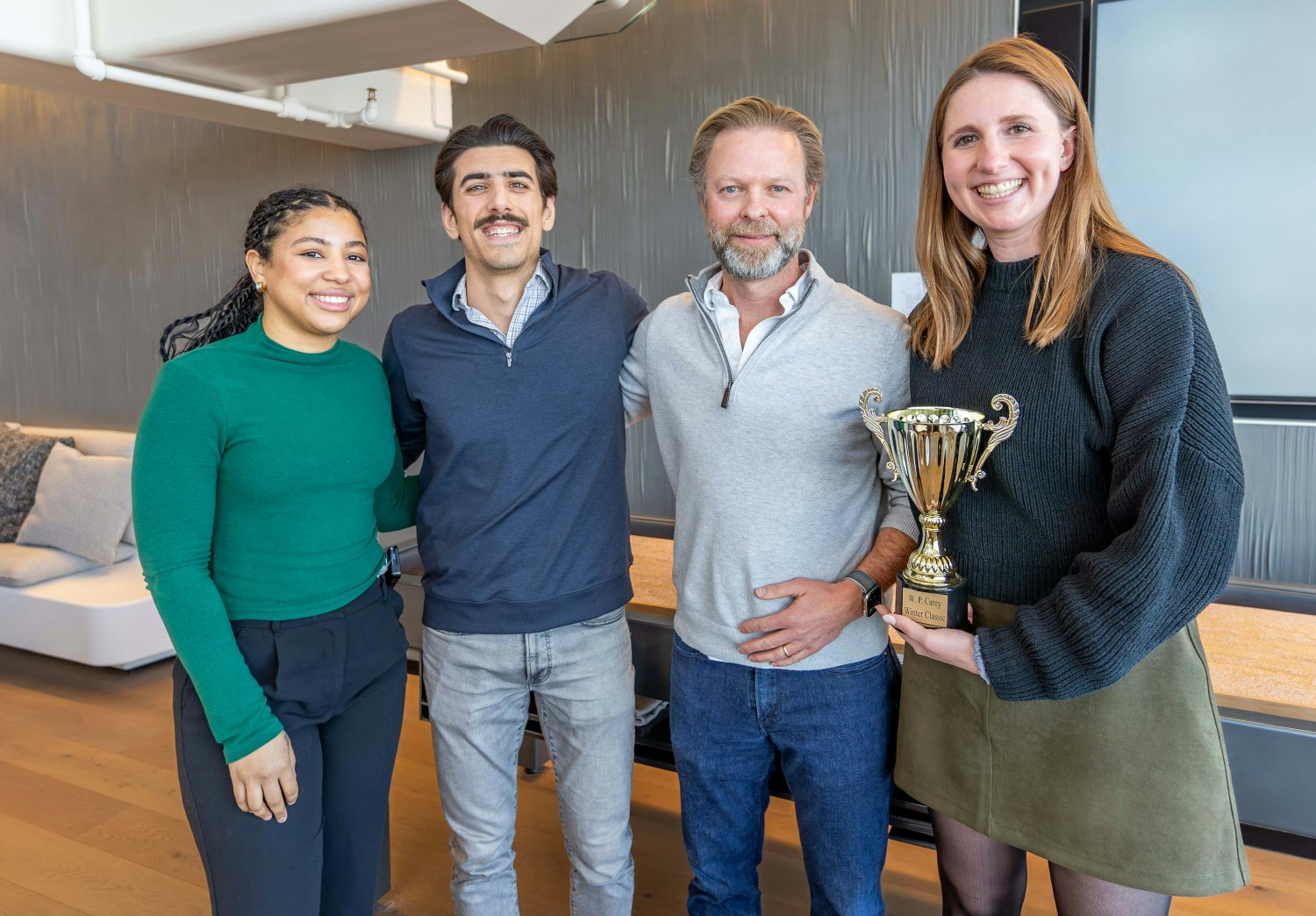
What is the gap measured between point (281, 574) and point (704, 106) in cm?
219

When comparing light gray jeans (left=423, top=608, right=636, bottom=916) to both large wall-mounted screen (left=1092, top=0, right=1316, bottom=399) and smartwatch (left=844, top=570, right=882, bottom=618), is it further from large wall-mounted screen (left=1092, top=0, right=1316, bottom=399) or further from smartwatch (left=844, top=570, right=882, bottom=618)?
large wall-mounted screen (left=1092, top=0, right=1316, bottom=399)

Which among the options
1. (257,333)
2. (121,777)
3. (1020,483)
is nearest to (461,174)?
(257,333)

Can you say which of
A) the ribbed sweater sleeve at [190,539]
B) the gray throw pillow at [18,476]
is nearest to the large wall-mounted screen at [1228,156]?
the ribbed sweater sleeve at [190,539]

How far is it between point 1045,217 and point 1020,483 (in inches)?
14.1

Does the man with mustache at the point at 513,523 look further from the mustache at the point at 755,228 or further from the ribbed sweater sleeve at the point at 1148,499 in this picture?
the ribbed sweater sleeve at the point at 1148,499

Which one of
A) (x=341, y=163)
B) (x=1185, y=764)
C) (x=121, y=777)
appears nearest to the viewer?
(x=1185, y=764)

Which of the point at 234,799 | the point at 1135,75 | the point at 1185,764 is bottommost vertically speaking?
the point at 234,799

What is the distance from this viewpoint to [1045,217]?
1211 millimetres

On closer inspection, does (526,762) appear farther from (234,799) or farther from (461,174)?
(461,174)

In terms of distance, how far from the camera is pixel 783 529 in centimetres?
144

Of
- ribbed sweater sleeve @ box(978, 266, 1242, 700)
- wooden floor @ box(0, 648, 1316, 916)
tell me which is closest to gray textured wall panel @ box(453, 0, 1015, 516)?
wooden floor @ box(0, 648, 1316, 916)

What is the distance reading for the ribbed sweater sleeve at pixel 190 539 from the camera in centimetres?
127

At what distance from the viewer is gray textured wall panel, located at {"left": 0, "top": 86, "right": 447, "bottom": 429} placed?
3.79 meters

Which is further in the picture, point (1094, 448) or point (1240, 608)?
point (1240, 608)
